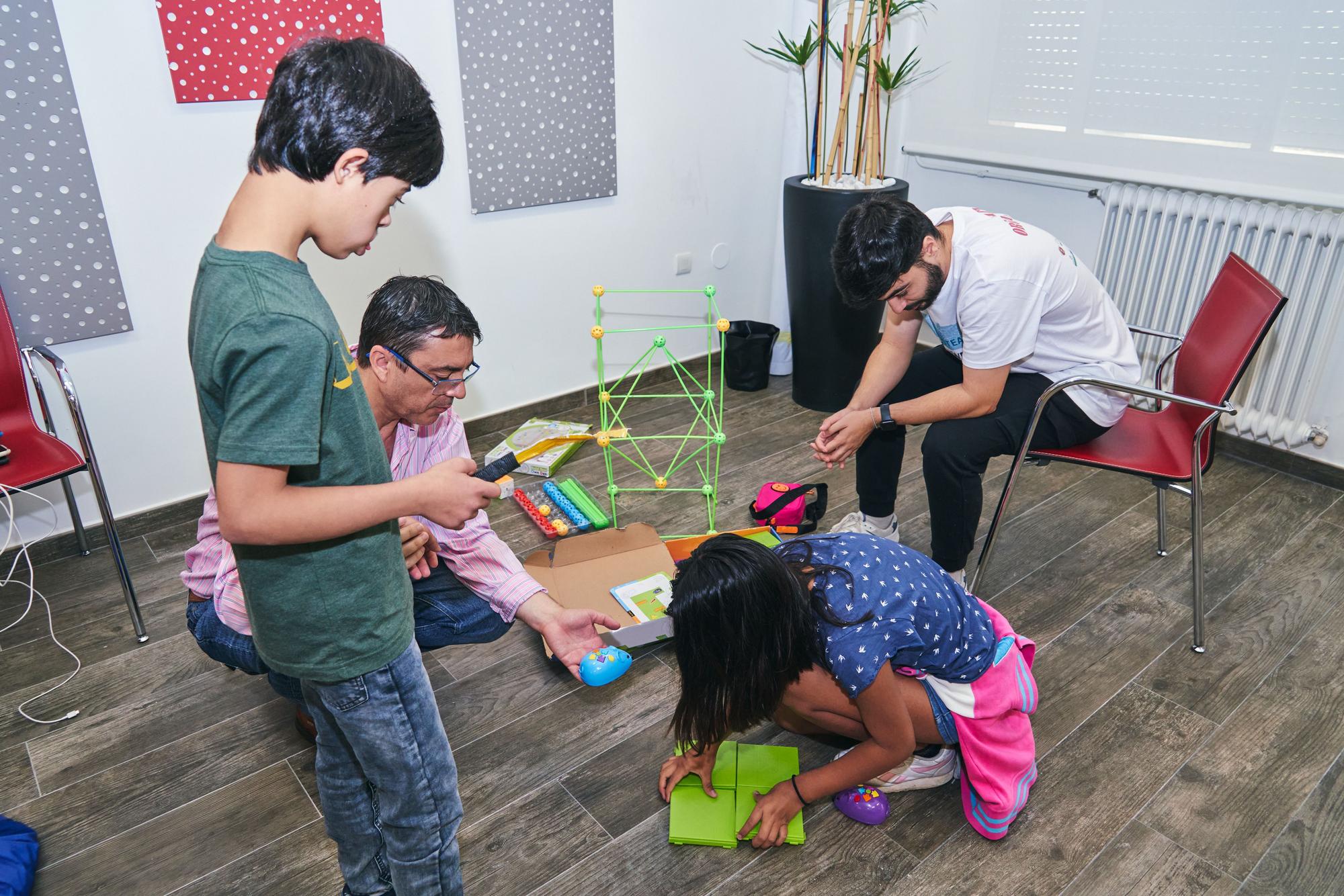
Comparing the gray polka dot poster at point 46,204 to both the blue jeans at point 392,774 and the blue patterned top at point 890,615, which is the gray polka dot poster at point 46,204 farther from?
the blue patterned top at point 890,615

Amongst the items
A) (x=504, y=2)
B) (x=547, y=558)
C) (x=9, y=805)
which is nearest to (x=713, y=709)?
(x=547, y=558)

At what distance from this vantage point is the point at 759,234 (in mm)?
3744

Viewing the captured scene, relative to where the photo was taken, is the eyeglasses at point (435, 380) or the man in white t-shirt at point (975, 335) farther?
the man in white t-shirt at point (975, 335)

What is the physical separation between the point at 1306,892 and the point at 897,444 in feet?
3.98

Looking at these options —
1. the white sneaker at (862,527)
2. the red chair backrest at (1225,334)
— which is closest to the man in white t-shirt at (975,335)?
the red chair backrest at (1225,334)

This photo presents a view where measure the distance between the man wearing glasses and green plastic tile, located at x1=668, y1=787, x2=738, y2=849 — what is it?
34 centimetres

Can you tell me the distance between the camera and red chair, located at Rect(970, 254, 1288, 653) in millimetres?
1894

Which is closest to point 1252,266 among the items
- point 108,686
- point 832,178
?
point 832,178

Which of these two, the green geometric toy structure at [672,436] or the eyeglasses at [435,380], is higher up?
the eyeglasses at [435,380]

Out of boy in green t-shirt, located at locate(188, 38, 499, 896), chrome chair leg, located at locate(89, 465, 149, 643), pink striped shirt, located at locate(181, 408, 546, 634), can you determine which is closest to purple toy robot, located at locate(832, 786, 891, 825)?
pink striped shirt, located at locate(181, 408, 546, 634)

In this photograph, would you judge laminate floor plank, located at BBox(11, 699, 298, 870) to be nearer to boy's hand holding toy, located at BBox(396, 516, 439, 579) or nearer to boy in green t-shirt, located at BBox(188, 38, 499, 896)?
boy's hand holding toy, located at BBox(396, 516, 439, 579)

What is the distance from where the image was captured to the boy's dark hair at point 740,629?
1.29m

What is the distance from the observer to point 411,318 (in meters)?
1.48

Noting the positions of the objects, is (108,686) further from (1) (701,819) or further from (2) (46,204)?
(1) (701,819)
